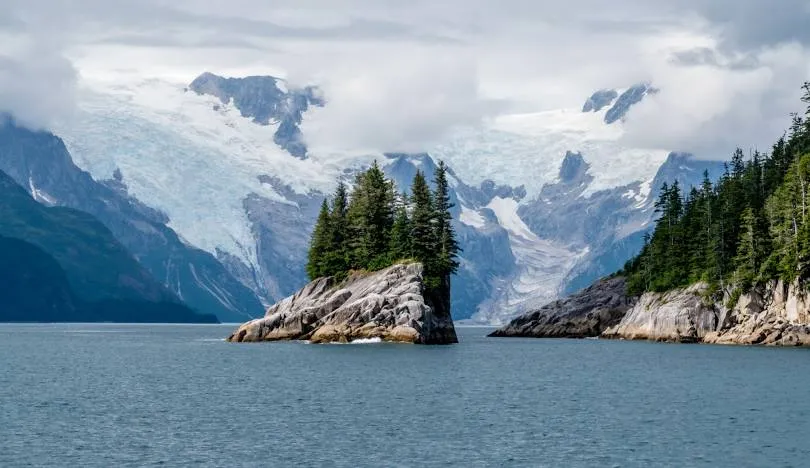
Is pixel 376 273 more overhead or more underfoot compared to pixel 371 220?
more underfoot

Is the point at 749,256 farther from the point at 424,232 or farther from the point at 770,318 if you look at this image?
the point at 424,232

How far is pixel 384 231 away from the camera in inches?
7008

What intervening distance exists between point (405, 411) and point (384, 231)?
9409cm

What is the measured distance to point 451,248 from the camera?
171000mm

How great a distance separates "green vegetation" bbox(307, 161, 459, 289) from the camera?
169 m

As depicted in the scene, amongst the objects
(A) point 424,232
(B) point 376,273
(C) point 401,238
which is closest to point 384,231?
(C) point 401,238

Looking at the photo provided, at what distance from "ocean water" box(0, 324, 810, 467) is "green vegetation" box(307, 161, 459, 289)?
1115 inches

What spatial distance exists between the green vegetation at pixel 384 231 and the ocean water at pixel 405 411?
28323 mm

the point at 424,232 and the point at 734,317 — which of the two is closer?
the point at 424,232

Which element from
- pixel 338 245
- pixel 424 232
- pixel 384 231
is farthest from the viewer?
pixel 338 245

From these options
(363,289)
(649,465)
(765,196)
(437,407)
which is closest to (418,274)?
(363,289)

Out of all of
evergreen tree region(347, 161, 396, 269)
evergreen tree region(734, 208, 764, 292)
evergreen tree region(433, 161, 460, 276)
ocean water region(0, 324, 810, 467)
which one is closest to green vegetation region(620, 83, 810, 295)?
evergreen tree region(734, 208, 764, 292)

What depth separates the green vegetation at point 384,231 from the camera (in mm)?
168625

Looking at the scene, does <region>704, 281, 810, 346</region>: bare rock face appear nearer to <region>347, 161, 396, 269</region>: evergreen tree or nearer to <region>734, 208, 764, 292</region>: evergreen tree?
<region>734, 208, 764, 292</region>: evergreen tree
